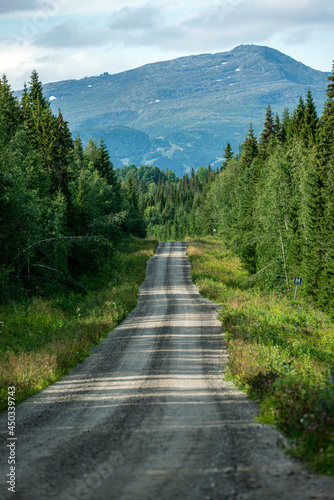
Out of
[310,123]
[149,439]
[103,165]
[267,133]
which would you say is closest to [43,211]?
[149,439]

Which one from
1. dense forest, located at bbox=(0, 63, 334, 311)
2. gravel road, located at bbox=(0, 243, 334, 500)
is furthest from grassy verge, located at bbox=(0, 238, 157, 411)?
dense forest, located at bbox=(0, 63, 334, 311)

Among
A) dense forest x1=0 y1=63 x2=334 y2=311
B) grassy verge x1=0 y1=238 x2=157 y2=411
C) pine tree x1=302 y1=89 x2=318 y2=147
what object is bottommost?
grassy verge x1=0 y1=238 x2=157 y2=411

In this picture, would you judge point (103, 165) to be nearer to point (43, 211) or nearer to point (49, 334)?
point (43, 211)

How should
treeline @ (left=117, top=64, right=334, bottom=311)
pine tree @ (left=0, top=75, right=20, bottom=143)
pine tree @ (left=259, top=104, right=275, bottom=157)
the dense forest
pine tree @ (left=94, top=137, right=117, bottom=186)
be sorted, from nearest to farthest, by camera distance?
the dense forest
treeline @ (left=117, top=64, right=334, bottom=311)
pine tree @ (left=0, top=75, right=20, bottom=143)
pine tree @ (left=259, top=104, right=275, bottom=157)
pine tree @ (left=94, top=137, right=117, bottom=186)

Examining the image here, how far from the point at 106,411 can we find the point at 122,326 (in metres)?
10.1

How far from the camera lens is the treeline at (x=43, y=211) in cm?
2128

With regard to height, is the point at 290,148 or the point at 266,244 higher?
the point at 290,148

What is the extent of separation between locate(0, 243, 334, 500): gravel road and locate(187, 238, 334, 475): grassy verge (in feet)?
1.03

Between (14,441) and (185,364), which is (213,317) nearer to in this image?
(185,364)

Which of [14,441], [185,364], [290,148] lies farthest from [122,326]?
[290,148]

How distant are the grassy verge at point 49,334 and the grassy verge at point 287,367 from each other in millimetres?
4902

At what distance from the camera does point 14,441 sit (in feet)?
22.8

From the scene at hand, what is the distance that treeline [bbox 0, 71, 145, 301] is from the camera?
69.8 feet

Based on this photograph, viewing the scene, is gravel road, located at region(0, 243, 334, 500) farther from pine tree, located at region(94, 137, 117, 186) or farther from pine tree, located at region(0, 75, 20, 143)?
pine tree, located at region(94, 137, 117, 186)
